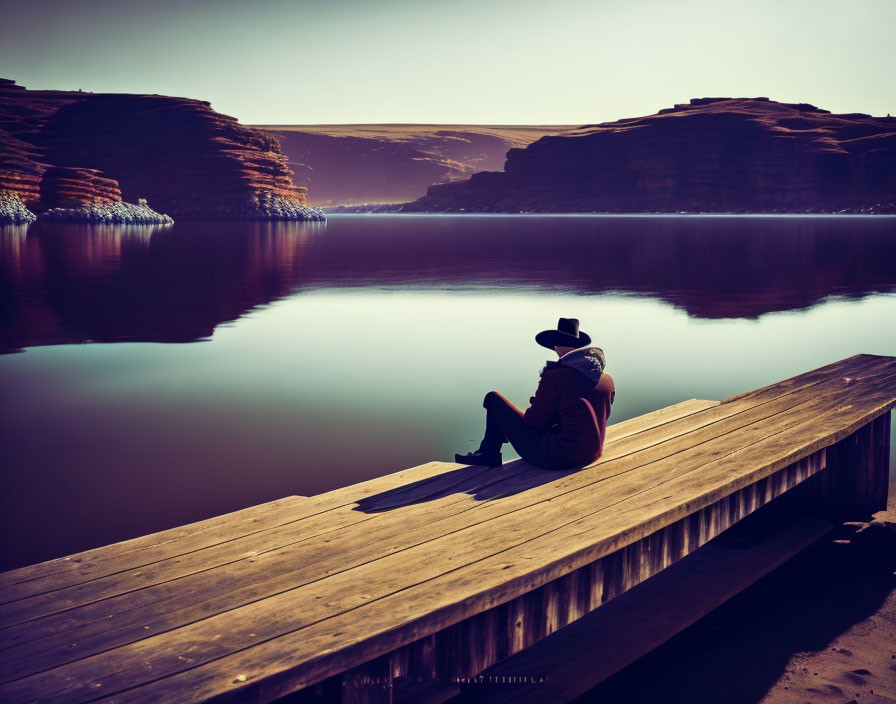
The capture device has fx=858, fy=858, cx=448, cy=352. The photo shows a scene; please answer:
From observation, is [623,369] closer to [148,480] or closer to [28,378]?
[148,480]

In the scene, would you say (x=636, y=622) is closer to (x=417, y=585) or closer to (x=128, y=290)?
(x=417, y=585)

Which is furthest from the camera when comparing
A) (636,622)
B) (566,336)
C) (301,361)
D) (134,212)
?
(134,212)

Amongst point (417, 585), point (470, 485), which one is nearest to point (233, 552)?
point (417, 585)

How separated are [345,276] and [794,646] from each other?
33957 mm

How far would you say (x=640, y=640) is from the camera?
5797mm

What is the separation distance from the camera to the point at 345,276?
38719 mm

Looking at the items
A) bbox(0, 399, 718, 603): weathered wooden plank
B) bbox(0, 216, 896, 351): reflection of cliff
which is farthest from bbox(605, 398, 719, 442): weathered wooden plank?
bbox(0, 216, 896, 351): reflection of cliff

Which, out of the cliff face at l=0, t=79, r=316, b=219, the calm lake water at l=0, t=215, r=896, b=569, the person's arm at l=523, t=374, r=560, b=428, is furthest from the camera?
the cliff face at l=0, t=79, r=316, b=219

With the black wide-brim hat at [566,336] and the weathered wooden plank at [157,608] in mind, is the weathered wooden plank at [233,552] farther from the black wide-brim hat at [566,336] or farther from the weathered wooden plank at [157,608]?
the black wide-brim hat at [566,336]

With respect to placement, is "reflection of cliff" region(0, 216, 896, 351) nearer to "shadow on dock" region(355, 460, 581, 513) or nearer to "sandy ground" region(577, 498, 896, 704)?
"shadow on dock" region(355, 460, 581, 513)

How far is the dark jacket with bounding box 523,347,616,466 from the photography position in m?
5.70

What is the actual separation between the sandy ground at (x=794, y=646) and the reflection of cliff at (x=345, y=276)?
14.9 m

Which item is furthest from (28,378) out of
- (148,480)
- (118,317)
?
(118,317)

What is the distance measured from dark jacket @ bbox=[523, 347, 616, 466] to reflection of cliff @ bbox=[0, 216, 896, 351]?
48.1 ft
